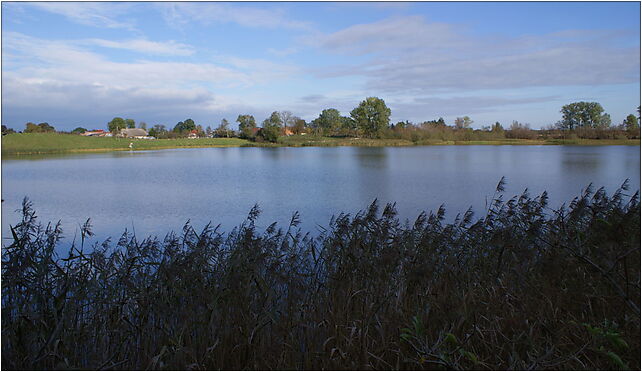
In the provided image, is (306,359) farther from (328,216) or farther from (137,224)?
(137,224)

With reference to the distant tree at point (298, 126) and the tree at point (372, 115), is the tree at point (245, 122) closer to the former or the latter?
the distant tree at point (298, 126)

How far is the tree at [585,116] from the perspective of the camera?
3741 centimetres

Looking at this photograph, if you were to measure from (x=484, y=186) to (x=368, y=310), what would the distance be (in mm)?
10621

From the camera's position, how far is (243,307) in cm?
318

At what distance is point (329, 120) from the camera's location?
6744 cm

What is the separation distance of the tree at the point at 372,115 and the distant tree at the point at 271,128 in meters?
9.60

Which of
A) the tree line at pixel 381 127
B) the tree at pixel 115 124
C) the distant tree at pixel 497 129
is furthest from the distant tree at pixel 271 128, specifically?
the tree at pixel 115 124

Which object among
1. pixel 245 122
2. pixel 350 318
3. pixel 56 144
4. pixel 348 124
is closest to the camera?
pixel 350 318

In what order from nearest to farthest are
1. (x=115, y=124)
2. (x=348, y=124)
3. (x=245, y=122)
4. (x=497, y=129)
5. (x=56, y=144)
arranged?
(x=56, y=144), (x=497, y=129), (x=348, y=124), (x=245, y=122), (x=115, y=124)

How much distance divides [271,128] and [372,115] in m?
11.4

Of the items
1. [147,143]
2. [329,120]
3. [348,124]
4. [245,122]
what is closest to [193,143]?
[147,143]

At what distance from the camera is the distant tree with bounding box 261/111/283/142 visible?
5317 cm

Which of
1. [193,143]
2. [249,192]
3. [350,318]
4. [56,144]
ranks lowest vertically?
[249,192]

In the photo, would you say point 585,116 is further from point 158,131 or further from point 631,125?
point 158,131
